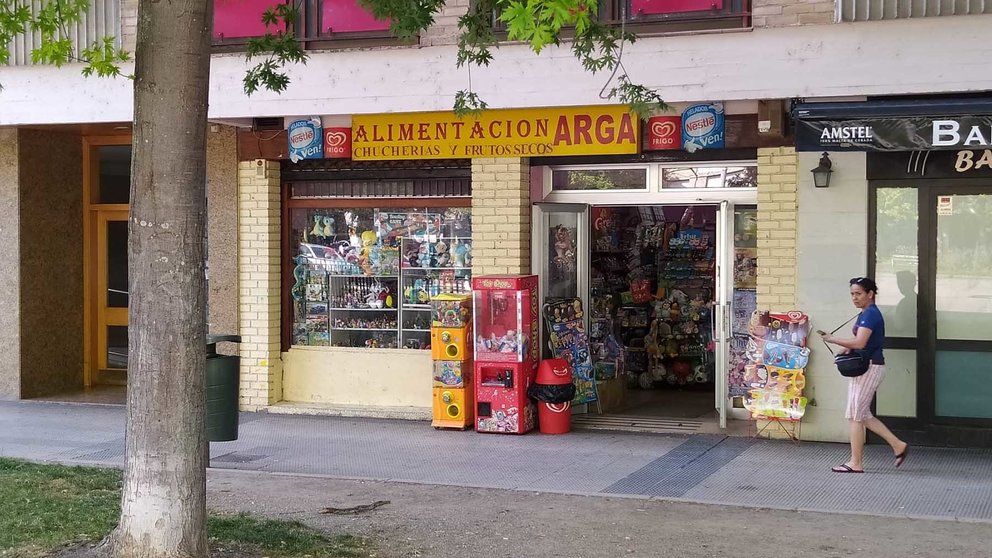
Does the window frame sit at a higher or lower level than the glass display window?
higher

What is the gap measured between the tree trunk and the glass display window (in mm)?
6534

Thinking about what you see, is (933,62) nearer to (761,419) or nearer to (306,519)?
(761,419)

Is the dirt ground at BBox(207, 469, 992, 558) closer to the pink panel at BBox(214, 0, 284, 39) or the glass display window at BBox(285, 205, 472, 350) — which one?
the glass display window at BBox(285, 205, 472, 350)

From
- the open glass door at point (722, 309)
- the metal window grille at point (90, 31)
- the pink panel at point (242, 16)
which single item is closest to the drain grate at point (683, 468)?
the open glass door at point (722, 309)

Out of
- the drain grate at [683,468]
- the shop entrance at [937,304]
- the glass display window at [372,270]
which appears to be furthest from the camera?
the glass display window at [372,270]

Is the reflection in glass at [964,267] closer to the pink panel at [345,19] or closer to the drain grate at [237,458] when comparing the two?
the pink panel at [345,19]

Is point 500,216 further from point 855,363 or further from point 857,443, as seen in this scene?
point 857,443

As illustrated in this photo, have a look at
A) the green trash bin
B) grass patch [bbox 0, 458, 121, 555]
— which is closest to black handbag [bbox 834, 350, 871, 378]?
the green trash bin

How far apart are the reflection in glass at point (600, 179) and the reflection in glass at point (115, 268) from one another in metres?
6.29

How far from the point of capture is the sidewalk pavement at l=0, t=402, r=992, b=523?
8.86 metres

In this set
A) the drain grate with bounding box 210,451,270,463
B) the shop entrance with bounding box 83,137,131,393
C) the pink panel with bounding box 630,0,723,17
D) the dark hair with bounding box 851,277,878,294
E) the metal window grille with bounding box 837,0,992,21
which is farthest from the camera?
the shop entrance with bounding box 83,137,131,393

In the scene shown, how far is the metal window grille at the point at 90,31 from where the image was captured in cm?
1341

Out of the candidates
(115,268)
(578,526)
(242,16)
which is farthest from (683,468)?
(115,268)

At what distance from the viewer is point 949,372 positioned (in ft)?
35.4
